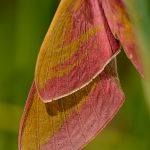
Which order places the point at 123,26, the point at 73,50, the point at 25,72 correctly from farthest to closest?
the point at 25,72, the point at 73,50, the point at 123,26

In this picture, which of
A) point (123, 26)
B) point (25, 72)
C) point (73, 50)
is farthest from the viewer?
point (25, 72)

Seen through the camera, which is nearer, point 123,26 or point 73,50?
point 123,26

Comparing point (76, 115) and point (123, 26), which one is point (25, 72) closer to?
point (76, 115)

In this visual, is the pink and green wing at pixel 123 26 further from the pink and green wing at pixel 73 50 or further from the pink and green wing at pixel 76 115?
the pink and green wing at pixel 76 115

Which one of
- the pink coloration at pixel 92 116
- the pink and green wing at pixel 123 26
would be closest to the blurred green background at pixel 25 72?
the pink coloration at pixel 92 116

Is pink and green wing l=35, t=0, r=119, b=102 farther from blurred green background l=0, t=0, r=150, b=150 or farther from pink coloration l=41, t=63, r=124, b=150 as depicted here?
blurred green background l=0, t=0, r=150, b=150

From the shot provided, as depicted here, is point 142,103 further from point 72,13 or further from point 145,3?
point 145,3

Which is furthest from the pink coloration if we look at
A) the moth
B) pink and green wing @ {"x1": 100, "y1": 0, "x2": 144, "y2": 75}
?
pink and green wing @ {"x1": 100, "y1": 0, "x2": 144, "y2": 75}

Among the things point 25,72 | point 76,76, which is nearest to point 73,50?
point 76,76

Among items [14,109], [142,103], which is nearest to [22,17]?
[14,109]
